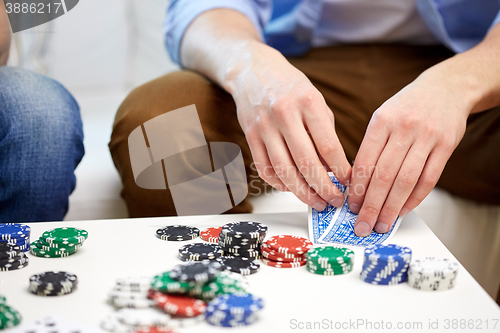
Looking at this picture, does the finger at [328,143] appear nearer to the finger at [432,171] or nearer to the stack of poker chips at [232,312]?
the finger at [432,171]

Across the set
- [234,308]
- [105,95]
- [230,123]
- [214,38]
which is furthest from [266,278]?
[105,95]

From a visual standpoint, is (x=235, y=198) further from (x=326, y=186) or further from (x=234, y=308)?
(x=234, y=308)

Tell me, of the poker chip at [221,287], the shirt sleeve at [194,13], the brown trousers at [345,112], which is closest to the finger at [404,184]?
the poker chip at [221,287]

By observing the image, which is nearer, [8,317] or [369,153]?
[8,317]

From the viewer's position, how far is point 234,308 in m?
0.52

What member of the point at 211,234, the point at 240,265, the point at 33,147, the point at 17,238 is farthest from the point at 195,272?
the point at 33,147

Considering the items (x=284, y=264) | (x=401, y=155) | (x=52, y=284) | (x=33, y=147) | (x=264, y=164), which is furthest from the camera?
(x=33, y=147)

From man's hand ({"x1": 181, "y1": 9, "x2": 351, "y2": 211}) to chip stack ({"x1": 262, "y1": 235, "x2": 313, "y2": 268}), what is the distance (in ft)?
0.48

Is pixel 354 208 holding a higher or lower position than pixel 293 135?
lower

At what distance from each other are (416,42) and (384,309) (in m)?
1.07

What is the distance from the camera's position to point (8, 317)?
0.51 m

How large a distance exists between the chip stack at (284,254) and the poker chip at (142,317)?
9.1 inches

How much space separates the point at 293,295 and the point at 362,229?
0.26m

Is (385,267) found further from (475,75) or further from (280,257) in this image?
(475,75)
